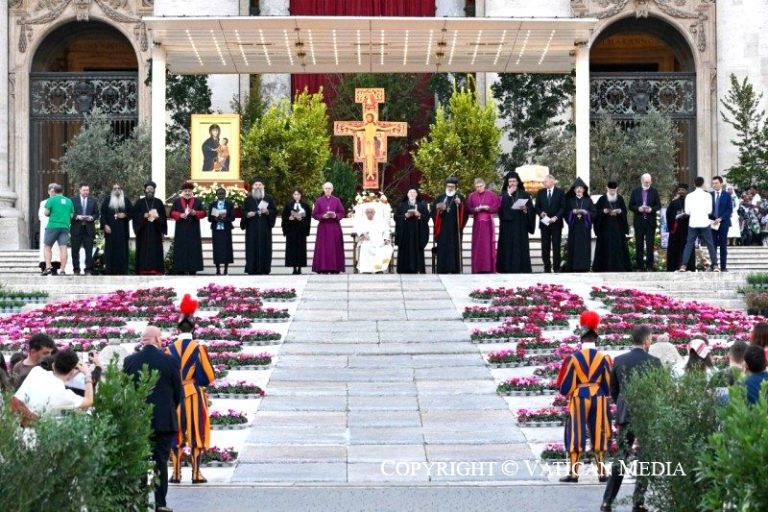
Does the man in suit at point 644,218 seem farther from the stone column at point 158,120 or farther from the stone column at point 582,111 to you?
the stone column at point 158,120

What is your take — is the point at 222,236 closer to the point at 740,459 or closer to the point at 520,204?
the point at 520,204

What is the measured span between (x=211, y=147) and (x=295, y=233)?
210 inches

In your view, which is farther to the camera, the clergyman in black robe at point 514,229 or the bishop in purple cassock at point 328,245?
the bishop in purple cassock at point 328,245

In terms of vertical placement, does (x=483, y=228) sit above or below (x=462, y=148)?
below

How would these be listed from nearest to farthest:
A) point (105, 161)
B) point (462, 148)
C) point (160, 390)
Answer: point (160, 390) < point (105, 161) < point (462, 148)

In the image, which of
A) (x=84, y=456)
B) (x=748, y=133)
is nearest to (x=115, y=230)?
(x=748, y=133)

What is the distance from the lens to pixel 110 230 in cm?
2588

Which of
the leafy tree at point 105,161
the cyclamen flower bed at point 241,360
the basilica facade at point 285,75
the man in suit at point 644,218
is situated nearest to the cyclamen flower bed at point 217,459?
the cyclamen flower bed at point 241,360

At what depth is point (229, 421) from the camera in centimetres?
1552

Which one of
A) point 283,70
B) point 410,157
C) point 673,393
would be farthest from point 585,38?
point 673,393

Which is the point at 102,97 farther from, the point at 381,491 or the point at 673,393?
the point at 673,393

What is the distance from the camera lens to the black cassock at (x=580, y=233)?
25578 millimetres

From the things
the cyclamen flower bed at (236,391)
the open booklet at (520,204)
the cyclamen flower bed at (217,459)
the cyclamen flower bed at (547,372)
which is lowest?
the cyclamen flower bed at (217,459)

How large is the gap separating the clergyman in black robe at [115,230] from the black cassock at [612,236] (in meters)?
7.84
